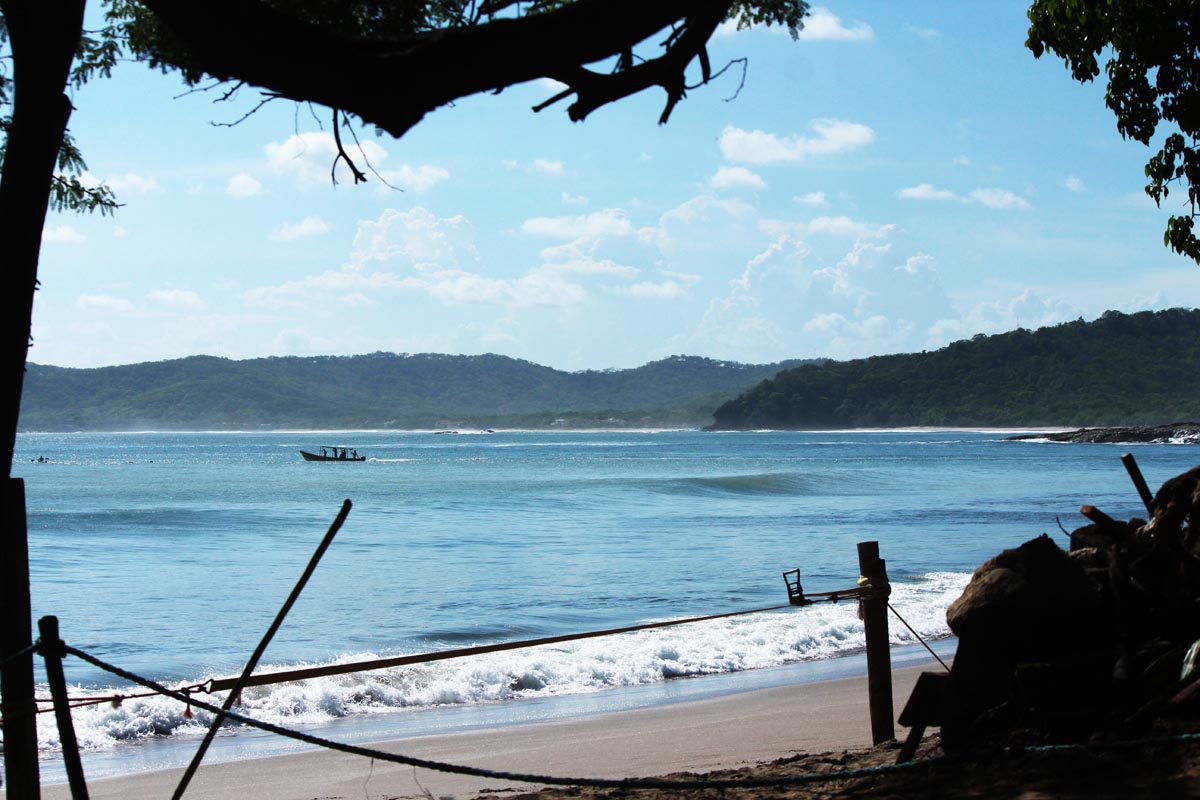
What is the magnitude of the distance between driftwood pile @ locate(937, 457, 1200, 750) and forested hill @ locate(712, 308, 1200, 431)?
149333 mm

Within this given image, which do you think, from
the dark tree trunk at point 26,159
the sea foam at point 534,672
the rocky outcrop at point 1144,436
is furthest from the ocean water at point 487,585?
the rocky outcrop at point 1144,436

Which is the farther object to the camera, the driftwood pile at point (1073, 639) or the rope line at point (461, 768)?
the driftwood pile at point (1073, 639)

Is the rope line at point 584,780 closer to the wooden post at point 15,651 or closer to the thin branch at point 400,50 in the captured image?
the wooden post at point 15,651

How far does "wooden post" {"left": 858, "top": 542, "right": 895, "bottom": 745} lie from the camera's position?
273 inches

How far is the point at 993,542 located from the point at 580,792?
21.8 m

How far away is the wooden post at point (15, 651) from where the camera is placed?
4.62 m

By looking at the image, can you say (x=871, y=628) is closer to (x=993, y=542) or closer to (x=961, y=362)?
(x=993, y=542)

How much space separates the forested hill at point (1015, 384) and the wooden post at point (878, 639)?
149 metres

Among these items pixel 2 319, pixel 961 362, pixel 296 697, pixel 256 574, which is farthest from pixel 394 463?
pixel 961 362

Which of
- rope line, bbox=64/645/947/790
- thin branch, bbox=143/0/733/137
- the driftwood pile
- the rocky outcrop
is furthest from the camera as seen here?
the rocky outcrop

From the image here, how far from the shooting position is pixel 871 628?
274 inches

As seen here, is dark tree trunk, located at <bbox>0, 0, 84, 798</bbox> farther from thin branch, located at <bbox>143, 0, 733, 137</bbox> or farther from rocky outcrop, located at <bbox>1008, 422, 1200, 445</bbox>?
rocky outcrop, located at <bbox>1008, 422, 1200, 445</bbox>

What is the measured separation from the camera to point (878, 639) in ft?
22.9

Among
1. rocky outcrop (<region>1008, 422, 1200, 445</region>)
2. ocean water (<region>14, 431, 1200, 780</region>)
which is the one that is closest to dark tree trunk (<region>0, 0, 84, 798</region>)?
ocean water (<region>14, 431, 1200, 780</region>)
